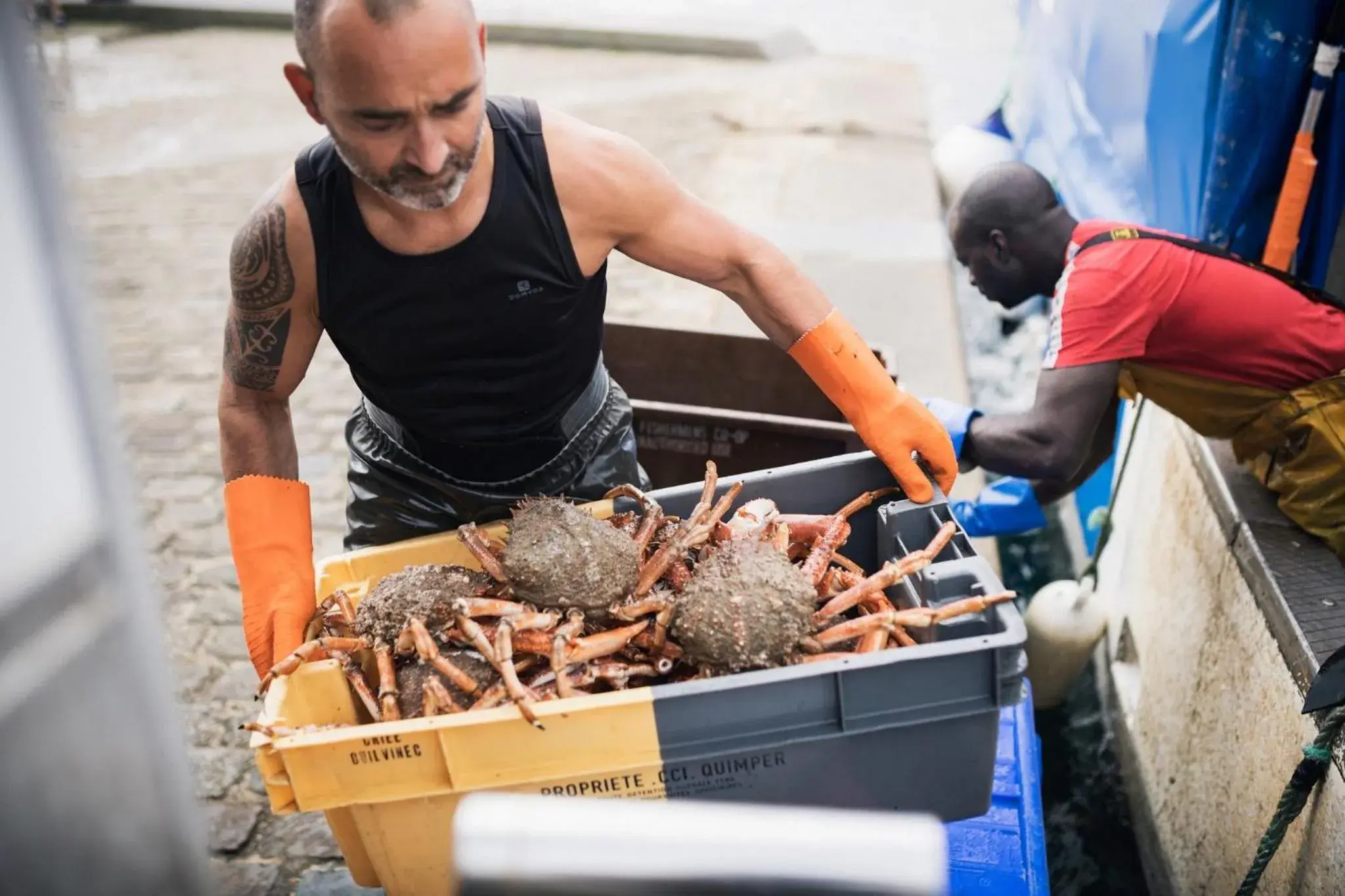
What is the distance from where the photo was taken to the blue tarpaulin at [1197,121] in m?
3.33

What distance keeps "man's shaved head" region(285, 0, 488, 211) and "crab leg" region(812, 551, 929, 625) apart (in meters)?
1.15

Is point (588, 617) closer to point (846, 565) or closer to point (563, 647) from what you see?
point (563, 647)

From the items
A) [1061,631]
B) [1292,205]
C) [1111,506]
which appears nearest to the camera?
[1292,205]

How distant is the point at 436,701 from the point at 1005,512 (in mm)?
2871

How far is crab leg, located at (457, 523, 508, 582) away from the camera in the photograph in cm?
231

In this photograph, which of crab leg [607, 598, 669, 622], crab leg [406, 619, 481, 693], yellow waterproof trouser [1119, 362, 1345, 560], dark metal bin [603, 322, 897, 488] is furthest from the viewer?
dark metal bin [603, 322, 897, 488]

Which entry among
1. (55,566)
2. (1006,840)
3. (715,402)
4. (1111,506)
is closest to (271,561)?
(1006,840)

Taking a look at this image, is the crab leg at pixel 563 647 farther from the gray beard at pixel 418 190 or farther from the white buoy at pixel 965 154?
the white buoy at pixel 965 154

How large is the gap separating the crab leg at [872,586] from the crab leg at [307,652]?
943 mm

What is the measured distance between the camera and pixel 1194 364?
10.9 feet

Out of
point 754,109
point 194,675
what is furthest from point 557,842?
point 754,109

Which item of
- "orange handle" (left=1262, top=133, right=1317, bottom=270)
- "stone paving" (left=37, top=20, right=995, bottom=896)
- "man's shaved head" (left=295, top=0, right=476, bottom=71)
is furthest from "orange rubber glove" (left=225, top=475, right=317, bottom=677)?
"orange handle" (left=1262, top=133, right=1317, bottom=270)

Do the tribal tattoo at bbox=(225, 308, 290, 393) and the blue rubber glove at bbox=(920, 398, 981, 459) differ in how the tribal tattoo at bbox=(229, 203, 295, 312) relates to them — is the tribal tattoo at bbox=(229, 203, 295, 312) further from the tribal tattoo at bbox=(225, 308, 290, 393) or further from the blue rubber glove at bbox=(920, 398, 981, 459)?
the blue rubber glove at bbox=(920, 398, 981, 459)

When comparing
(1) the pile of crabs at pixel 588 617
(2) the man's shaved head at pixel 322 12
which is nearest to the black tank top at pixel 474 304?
(2) the man's shaved head at pixel 322 12
